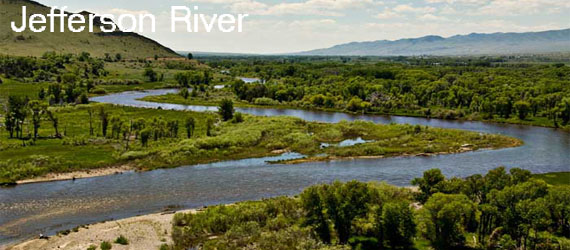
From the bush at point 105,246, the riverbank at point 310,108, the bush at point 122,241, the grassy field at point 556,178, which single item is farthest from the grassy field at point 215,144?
A: the bush at point 105,246

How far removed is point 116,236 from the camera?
1543 inches

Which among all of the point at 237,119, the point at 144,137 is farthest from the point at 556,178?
the point at 144,137

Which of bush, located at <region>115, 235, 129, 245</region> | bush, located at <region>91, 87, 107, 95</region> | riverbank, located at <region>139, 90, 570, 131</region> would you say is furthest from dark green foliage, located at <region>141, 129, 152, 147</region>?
bush, located at <region>91, 87, 107, 95</region>

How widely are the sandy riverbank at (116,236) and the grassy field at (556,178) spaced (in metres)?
47.9

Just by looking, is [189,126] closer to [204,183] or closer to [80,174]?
[80,174]

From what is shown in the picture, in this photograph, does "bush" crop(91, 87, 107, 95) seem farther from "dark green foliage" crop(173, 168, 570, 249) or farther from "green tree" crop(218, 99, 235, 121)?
"dark green foliage" crop(173, 168, 570, 249)

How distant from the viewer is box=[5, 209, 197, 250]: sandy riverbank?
37.4m

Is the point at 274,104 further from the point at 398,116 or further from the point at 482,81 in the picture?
the point at 482,81

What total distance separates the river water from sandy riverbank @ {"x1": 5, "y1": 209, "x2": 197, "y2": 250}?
A: 2.91 m

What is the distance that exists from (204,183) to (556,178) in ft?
153

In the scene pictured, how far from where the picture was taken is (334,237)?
123 ft

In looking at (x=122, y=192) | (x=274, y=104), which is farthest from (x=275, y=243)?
(x=274, y=104)

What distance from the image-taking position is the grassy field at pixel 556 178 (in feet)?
187

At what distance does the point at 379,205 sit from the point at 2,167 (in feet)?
164
